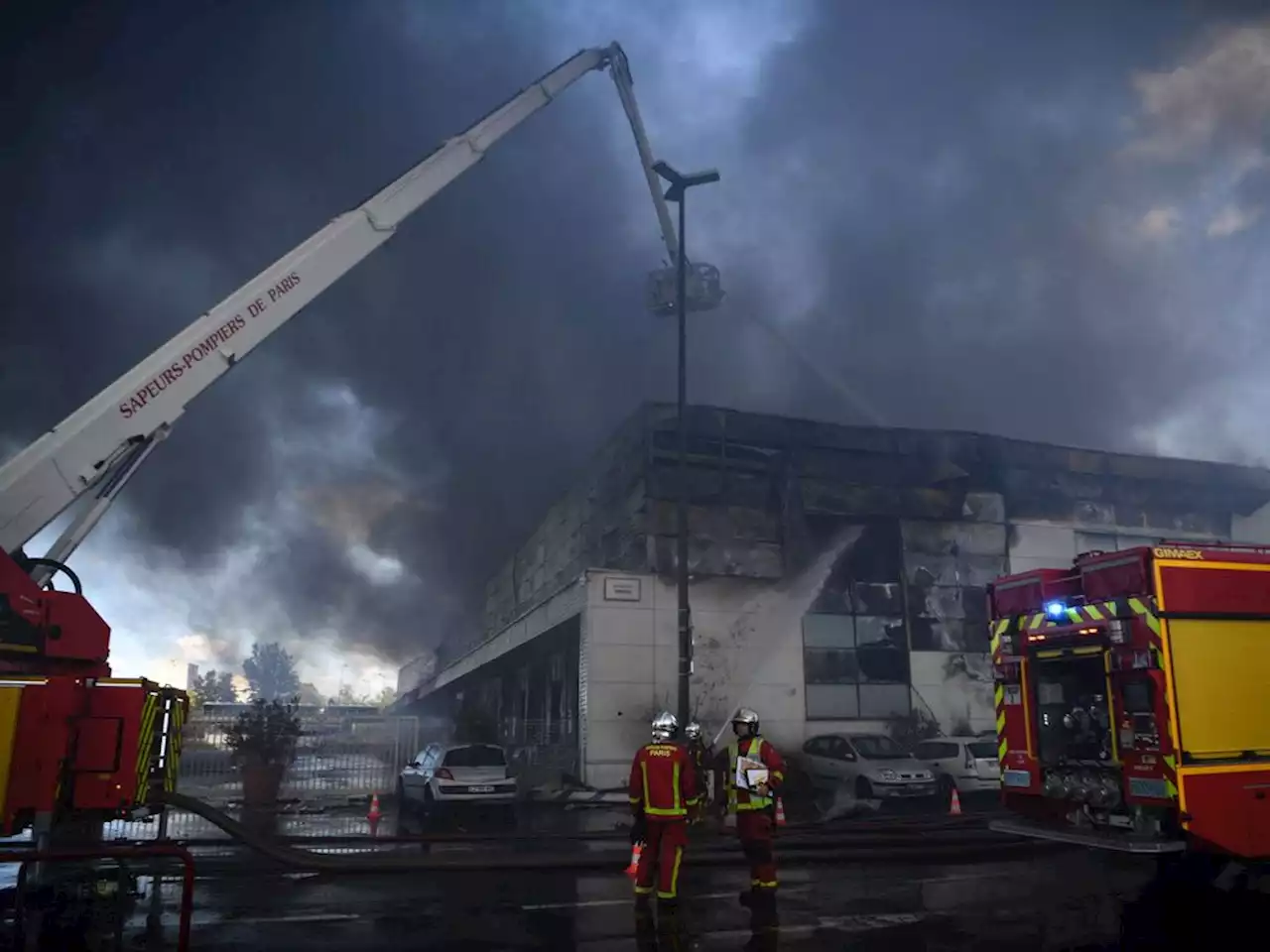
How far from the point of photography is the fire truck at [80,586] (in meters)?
6.99

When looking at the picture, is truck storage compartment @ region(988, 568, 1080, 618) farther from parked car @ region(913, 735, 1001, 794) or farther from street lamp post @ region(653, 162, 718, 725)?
parked car @ region(913, 735, 1001, 794)

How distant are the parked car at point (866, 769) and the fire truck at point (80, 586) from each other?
40.0 ft

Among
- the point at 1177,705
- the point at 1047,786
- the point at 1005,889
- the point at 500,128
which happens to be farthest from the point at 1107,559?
the point at 500,128

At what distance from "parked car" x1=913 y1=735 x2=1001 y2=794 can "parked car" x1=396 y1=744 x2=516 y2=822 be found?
8.21 metres

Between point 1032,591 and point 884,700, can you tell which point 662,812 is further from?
point 884,700

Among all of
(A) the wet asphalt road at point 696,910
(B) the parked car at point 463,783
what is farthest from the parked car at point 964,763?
(A) the wet asphalt road at point 696,910

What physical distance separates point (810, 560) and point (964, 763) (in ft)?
20.4

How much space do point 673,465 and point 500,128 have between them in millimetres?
10233

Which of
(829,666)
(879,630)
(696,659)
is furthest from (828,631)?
(696,659)

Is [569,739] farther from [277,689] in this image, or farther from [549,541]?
[277,689]

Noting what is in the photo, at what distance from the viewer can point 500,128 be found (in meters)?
14.5

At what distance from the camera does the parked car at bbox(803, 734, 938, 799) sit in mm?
16703

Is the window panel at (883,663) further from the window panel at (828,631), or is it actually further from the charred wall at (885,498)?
the charred wall at (885,498)

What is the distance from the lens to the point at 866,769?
17.0 metres
